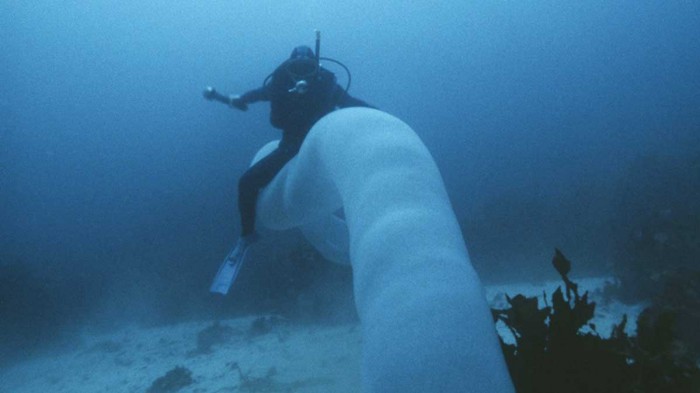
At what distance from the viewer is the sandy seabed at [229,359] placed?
616cm

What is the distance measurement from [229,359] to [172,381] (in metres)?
0.96

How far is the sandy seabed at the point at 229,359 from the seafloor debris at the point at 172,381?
0.13 meters

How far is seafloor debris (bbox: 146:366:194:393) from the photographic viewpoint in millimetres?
6547

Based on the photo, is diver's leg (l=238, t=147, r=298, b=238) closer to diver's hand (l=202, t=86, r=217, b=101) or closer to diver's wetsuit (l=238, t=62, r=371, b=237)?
diver's wetsuit (l=238, t=62, r=371, b=237)

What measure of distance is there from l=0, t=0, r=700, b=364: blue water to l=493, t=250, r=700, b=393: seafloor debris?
921 cm

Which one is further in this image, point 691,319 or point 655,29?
point 655,29

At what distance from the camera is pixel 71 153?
6059 centimetres

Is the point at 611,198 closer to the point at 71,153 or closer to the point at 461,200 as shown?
the point at 461,200

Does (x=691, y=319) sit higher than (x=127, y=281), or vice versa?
(x=127, y=281)

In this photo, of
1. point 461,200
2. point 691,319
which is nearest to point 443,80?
point 461,200

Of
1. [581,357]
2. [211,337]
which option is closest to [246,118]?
→ [211,337]

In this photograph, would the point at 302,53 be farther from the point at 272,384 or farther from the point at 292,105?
the point at 272,384

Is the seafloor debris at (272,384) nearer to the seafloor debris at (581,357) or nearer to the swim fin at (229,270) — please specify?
the swim fin at (229,270)

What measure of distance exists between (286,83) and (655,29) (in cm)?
11381
